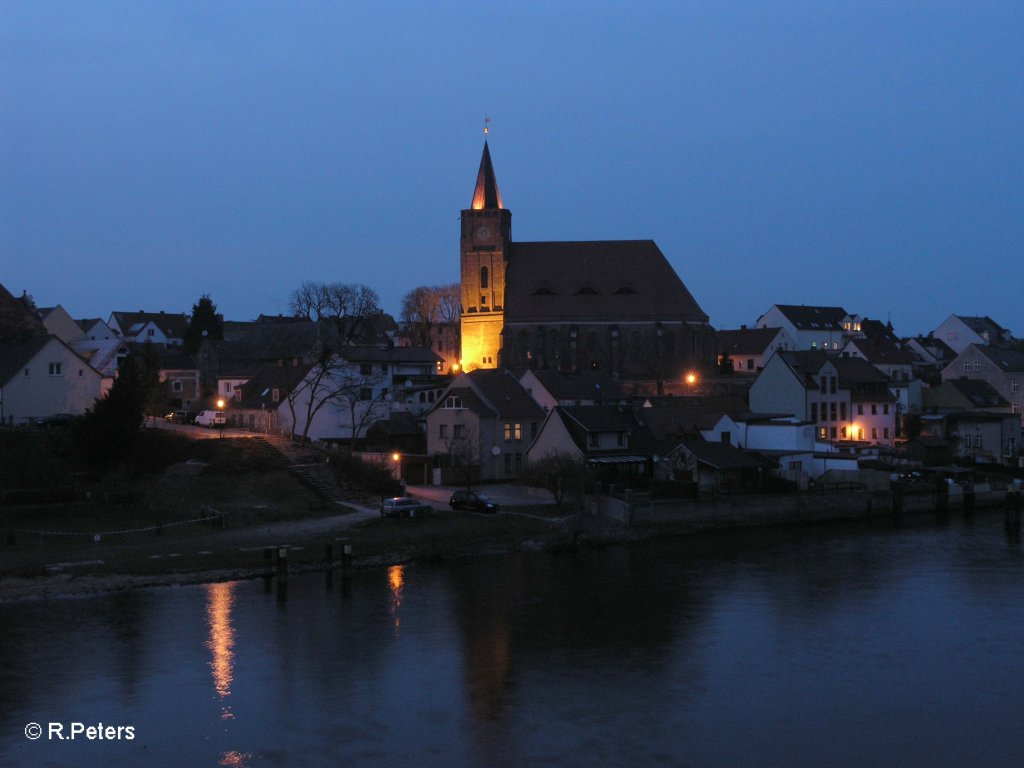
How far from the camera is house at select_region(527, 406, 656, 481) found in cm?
5478

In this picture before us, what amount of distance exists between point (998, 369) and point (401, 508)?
6103 cm

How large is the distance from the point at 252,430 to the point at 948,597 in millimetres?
36978

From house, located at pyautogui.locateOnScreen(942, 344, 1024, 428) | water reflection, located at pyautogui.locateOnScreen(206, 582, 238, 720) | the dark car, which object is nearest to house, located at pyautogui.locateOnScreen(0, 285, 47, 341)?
the dark car

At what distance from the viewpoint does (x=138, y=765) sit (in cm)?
2108

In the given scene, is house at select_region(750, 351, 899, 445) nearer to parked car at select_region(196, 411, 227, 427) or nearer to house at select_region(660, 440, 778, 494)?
house at select_region(660, 440, 778, 494)

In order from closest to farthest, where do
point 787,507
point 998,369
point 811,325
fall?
point 787,507, point 998,369, point 811,325

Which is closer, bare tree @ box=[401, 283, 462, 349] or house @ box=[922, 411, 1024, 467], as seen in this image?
house @ box=[922, 411, 1024, 467]

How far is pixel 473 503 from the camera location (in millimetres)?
46094

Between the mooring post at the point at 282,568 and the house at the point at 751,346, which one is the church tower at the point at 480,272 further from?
the mooring post at the point at 282,568

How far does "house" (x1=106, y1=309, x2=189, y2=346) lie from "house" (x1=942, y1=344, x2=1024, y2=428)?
7541cm

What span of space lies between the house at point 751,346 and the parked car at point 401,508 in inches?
2230

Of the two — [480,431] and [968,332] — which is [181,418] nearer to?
[480,431]

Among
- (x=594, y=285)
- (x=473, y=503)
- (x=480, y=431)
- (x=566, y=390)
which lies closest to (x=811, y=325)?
(x=594, y=285)

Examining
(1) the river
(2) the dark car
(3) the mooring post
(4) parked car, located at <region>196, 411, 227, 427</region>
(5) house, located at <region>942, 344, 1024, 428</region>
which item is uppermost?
(5) house, located at <region>942, 344, 1024, 428</region>
